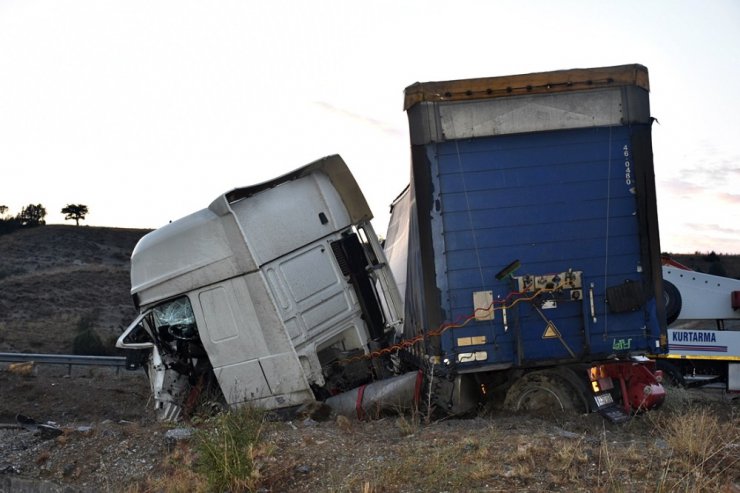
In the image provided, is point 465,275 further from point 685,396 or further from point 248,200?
point 685,396

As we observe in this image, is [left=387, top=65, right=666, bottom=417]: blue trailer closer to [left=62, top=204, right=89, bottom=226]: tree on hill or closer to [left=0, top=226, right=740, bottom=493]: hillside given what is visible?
[left=0, top=226, right=740, bottom=493]: hillside

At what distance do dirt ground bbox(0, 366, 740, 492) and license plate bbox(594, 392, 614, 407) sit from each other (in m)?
0.20

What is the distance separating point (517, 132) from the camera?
8727 mm

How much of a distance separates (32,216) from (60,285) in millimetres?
24016

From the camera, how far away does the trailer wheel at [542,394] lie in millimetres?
8703

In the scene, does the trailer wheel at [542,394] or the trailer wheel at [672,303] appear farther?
the trailer wheel at [672,303]

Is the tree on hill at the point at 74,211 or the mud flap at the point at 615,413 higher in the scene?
the tree on hill at the point at 74,211

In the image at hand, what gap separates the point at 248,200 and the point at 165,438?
9.84 feet

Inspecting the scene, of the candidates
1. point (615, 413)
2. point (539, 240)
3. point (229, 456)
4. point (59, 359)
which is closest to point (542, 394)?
point (615, 413)

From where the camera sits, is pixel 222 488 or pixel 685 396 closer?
pixel 222 488

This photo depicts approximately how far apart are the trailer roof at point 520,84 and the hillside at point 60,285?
16.9 meters

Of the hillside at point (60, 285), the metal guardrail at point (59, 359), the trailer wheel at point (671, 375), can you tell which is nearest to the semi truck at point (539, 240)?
the trailer wheel at point (671, 375)

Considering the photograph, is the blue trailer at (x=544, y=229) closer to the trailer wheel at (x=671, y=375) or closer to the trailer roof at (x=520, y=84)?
the trailer roof at (x=520, y=84)

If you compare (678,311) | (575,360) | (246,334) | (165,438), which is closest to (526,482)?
(575,360)
